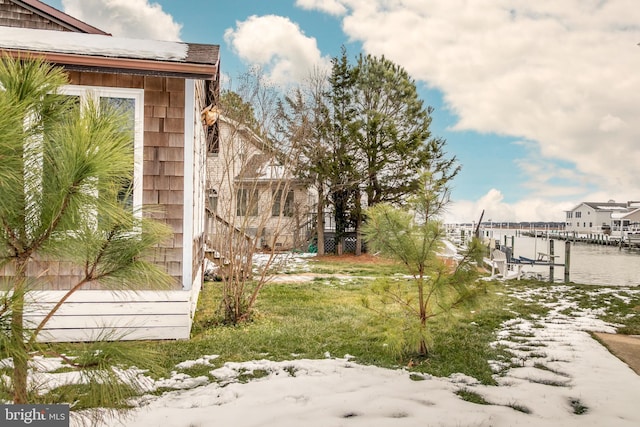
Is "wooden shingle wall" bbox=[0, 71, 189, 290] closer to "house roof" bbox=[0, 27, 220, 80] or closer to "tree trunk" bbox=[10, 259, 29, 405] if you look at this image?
"house roof" bbox=[0, 27, 220, 80]

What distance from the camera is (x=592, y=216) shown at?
60.6m

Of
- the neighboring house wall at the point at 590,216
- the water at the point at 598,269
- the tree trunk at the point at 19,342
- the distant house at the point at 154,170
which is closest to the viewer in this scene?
the tree trunk at the point at 19,342

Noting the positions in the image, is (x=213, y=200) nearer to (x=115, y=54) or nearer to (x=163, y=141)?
(x=163, y=141)

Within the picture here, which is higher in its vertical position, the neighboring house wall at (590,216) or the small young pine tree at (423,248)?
the neighboring house wall at (590,216)

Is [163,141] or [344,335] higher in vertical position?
[163,141]

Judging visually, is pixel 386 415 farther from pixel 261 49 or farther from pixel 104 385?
pixel 261 49

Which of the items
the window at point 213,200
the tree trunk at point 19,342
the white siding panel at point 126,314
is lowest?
the white siding panel at point 126,314

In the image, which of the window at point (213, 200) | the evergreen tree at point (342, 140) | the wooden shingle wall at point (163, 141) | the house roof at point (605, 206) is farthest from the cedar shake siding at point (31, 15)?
the house roof at point (605, 206)

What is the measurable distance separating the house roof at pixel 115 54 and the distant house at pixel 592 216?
63.5 meters

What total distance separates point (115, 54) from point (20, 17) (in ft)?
28.5

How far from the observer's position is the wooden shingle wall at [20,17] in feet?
34.6

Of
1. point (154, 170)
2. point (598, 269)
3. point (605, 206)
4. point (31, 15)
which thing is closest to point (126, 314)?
point (154, 170)

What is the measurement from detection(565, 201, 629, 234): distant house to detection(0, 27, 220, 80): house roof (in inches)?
2498

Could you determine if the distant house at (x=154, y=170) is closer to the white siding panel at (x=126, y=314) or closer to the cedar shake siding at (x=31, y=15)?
the white siding panel at (x=126, y=314)
